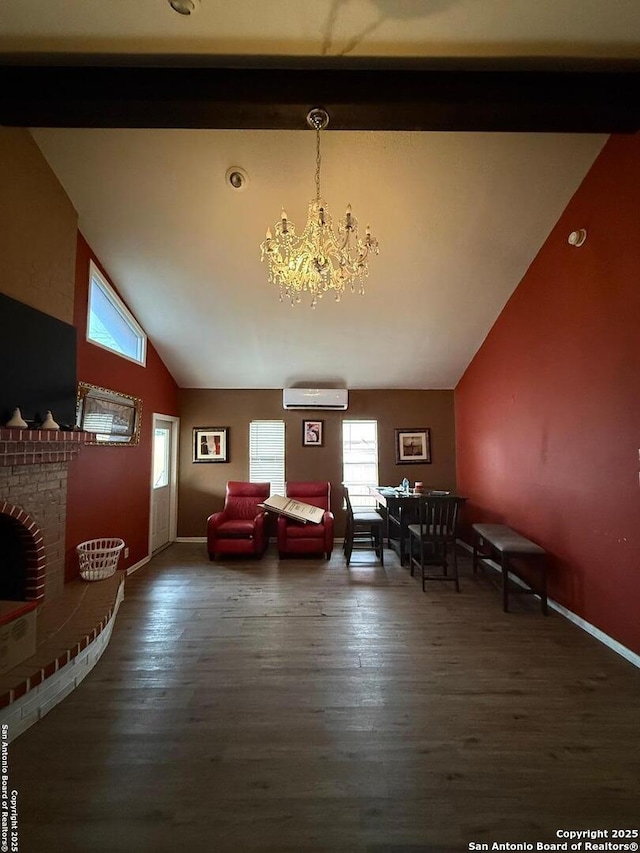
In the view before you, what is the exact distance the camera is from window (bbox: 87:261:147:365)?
12.2 feet

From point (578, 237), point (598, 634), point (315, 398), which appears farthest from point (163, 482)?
point (578, 237)

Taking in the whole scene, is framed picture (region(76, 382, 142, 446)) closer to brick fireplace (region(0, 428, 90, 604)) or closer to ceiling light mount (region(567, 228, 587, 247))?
brick fireplace (region(0, 428, 90, 604))

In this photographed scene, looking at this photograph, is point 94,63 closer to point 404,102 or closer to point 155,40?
point 155,40

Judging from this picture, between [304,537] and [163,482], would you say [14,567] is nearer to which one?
[163,482]

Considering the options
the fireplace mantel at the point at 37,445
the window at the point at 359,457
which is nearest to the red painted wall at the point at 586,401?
the window at the point at 359,457

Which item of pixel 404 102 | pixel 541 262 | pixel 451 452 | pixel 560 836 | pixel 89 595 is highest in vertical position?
pixel 404 102

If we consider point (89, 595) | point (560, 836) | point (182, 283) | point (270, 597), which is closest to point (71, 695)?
point (89, 595)

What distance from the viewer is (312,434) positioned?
5.87m

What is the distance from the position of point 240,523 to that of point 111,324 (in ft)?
9.98

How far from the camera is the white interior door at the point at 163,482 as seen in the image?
5043 mm

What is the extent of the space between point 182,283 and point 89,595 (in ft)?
10.9

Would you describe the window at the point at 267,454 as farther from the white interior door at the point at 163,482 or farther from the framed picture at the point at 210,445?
the white interior door at the point at 163,482

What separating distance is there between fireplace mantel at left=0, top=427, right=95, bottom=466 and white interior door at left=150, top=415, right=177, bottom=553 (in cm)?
196

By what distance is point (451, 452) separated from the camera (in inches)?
233
